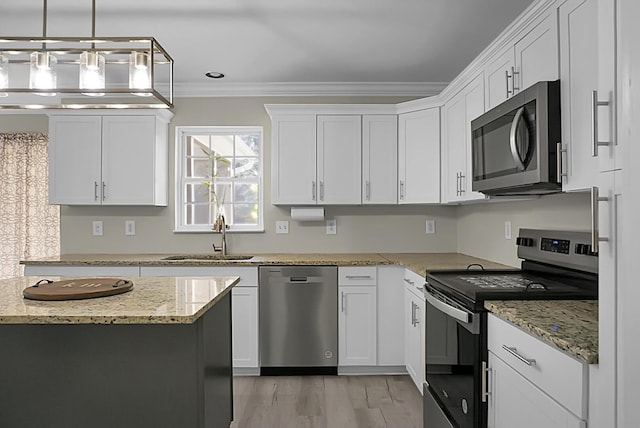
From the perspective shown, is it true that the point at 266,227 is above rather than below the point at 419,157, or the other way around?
below

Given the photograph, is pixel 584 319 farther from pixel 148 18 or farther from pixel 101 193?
pixel 101 193

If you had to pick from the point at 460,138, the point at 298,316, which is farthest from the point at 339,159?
the point at 298,316

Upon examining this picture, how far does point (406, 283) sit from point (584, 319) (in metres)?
2.04

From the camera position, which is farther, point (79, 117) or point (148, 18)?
point (79, 117)

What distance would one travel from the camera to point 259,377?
374cm

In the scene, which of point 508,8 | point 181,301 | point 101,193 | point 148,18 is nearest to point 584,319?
point 181,301

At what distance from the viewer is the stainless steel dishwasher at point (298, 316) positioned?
3.69 m

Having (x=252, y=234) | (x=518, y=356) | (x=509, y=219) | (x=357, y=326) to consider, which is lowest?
(x=357, y=326)

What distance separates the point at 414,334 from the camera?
11.1 feet

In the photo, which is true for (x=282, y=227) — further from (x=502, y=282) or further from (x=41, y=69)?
(x=41, y=69)

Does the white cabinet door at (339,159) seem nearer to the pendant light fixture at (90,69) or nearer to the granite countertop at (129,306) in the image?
the granite countertop at (129,306)

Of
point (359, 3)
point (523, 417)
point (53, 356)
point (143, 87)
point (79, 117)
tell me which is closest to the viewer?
point (523, 417)

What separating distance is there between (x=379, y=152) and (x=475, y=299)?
7.56 ft

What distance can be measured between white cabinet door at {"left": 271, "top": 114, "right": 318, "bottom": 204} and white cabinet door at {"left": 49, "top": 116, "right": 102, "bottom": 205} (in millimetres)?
1481
